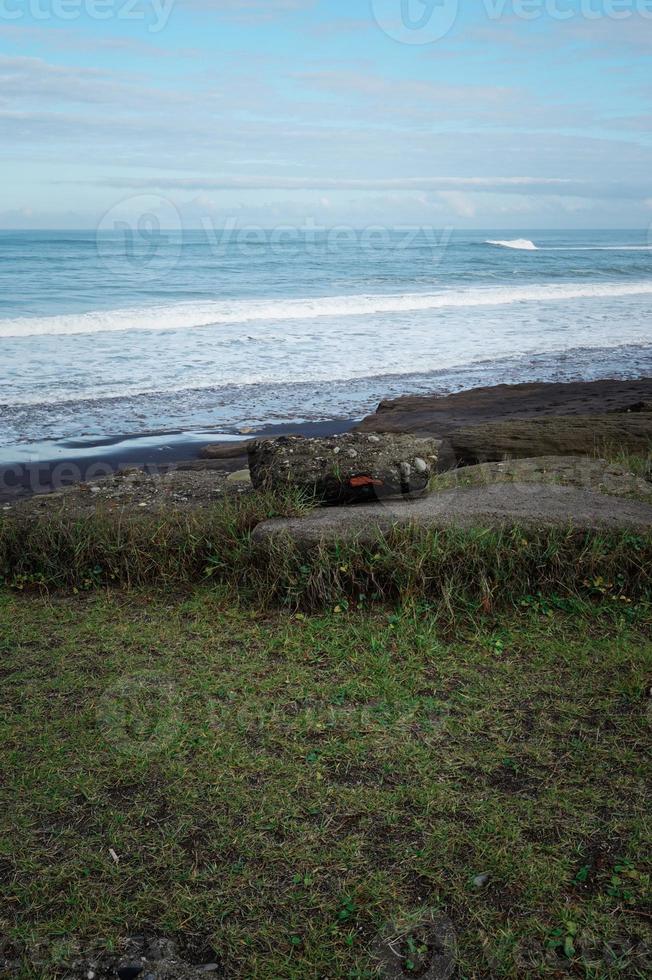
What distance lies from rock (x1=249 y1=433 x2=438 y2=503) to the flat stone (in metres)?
0.10

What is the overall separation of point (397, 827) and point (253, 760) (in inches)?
23.3

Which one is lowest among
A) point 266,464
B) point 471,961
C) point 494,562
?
point 471,961

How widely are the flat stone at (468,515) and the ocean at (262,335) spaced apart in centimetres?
408

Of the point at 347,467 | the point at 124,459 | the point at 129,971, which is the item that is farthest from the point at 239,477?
the point at 129,971

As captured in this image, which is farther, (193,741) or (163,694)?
(163,694)

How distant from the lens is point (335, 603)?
4184 millimetres

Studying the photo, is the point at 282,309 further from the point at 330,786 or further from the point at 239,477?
the point at 330,786

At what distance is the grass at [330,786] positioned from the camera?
228cm

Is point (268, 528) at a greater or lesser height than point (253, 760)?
greater

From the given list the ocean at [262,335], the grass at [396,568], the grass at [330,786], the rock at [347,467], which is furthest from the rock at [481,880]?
the ocean at [262,335]

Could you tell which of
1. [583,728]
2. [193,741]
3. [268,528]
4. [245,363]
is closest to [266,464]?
[268,528]

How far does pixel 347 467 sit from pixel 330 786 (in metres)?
2.23

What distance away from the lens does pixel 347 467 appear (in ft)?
15.6

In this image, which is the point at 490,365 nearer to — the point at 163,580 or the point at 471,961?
the point at 163,580
